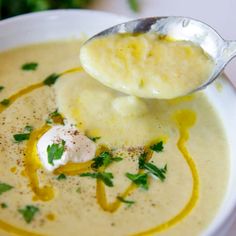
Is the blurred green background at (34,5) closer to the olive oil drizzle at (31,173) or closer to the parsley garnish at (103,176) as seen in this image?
the olive oil drizzle at (31,173)

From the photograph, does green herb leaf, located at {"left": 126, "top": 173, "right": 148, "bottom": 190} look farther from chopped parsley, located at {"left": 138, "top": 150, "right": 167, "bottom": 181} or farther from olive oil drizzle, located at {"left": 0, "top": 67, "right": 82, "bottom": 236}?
olive oil drizzle, located at {"left": 0, "top": 67, "right": 82, "bottom": 236}

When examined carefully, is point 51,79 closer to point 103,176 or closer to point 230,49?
point 103,176

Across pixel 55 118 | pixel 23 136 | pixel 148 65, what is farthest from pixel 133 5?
pixel 23 136

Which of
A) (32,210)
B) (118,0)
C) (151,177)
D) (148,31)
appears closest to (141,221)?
(151,177)

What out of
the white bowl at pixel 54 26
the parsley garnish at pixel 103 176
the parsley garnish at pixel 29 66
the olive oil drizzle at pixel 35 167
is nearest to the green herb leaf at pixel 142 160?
the parsley garnish at pixel 103 176

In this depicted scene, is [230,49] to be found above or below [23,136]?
above

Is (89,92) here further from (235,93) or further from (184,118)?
(235,93)

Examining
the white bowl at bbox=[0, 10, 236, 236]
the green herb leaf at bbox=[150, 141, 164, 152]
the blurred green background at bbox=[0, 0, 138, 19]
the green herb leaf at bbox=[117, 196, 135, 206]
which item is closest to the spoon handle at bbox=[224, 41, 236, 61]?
the white bowl at bbox=[0, 10, 236, 236]
